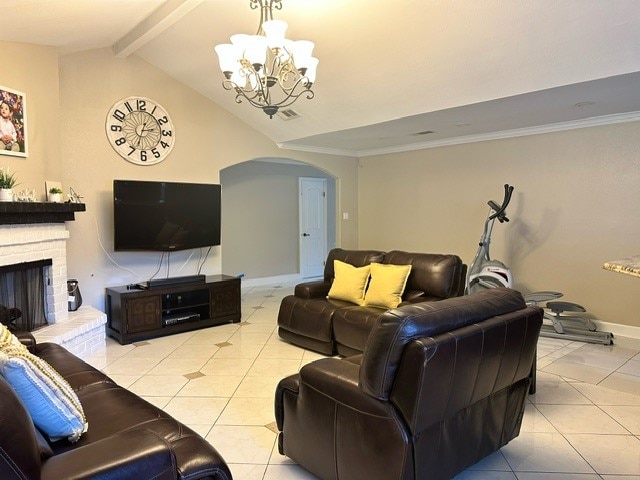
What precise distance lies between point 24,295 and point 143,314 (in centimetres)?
112

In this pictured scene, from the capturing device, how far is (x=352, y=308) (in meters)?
4.00

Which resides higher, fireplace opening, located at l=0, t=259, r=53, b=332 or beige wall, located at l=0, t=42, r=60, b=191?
beige wall, located at l=0, t=42, r=60, b=191

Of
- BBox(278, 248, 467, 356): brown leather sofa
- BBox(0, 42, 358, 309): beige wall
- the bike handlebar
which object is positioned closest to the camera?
BBox(278, 248, 467, 356): brown leather sofa

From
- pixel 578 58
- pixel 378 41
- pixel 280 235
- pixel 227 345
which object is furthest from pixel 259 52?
pixel 280 235

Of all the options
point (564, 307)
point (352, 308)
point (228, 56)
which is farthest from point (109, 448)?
point (564, 307)

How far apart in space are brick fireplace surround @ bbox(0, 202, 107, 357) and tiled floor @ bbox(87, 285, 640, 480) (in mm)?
240

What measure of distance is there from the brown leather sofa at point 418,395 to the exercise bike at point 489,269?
2.74m

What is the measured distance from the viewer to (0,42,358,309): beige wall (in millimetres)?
4000

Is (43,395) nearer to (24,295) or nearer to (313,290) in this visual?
(24,295)

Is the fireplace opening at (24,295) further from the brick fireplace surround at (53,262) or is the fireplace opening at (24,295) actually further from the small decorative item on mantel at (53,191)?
the small decorative item on mantel at (53,191)

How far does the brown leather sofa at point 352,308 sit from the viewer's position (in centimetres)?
386

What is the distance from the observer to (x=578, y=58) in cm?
330

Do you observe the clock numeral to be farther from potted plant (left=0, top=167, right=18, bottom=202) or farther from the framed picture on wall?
potted plant (left=0, top=167, right=18, bottom=202)

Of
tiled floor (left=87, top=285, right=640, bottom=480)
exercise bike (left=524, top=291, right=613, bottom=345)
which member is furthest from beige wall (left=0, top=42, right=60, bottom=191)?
exercise bike (left=524, top=291, right=613, bottom=345)
